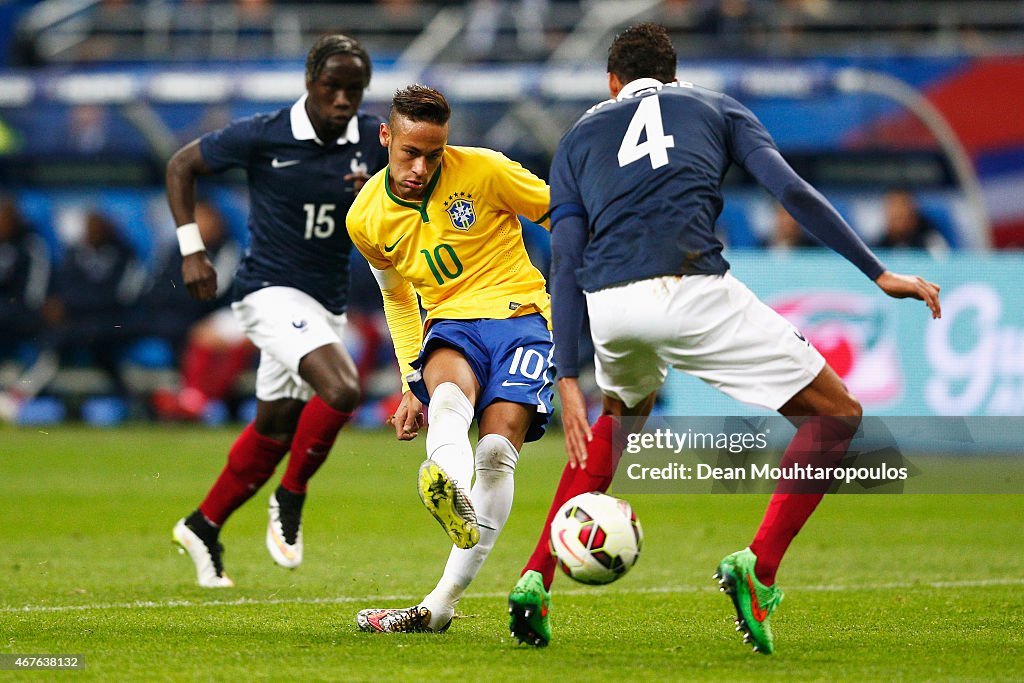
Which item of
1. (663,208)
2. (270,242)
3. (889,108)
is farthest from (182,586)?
(889,108)

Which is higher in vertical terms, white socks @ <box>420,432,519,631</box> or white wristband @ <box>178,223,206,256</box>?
white wristband @ <box>178,223,206,256</box>

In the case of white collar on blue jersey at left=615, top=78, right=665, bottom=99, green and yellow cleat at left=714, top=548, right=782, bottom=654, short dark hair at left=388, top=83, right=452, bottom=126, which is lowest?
green and yellow cleat at left=714, top=548, right=782, bottom=654

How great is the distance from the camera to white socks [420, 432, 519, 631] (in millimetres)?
5660

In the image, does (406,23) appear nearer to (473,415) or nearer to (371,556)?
(371,556)

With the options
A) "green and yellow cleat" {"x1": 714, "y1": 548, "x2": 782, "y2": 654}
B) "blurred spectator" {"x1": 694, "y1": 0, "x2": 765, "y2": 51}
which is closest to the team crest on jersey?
"green and yellow cleat" {"x1": 714, "y1": 548, "x2": 782, "y2": 654}

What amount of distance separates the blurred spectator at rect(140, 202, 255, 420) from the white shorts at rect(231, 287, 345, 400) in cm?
810

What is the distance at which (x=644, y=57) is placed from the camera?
5457mm

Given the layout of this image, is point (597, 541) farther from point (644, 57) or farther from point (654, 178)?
point (644, 57)

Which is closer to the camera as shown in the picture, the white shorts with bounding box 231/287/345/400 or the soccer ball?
the soccer ball

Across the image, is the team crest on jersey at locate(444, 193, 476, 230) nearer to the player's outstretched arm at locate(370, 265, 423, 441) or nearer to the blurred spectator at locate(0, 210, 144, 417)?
the player's outstretched arm at locate(370, 265, 423, 441)

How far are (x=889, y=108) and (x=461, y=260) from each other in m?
10.2

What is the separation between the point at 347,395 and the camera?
711 centimetres

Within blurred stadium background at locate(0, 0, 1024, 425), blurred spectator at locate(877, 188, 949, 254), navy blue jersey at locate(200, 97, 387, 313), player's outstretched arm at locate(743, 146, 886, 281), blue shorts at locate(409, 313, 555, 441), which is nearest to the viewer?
player's outstretched arm at locate(743, 146, 886, 281)


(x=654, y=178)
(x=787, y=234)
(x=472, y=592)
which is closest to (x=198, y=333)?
(x=787, y=234)
